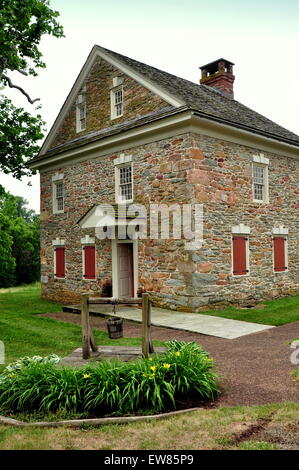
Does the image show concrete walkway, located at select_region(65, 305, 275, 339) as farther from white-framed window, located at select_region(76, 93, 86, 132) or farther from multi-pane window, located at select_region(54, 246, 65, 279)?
white-framed window, located at select_region(76, 93, 86, 132)

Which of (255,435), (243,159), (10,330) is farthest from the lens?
(243,159)

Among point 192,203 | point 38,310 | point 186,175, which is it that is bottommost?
point 38,310

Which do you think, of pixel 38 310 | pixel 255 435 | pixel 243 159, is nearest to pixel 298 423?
pixel 255 435

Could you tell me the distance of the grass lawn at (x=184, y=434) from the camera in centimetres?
435

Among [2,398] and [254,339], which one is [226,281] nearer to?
[254,339]

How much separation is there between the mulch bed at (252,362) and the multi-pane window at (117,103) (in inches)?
331

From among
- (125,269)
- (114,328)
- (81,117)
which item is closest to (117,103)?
(81,117)

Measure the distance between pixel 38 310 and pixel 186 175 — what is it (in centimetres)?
741

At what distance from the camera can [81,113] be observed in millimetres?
18109

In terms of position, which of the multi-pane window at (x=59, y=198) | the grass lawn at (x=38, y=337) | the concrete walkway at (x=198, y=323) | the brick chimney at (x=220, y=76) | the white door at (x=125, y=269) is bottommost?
the grass lawn at (x=38, y=337)

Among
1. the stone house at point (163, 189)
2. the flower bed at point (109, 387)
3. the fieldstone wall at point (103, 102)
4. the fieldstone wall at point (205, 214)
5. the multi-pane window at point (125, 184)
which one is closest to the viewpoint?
the flower bed at point (109, 387)

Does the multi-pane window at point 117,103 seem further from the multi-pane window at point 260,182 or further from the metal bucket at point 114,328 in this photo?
the metal bucket at point 114,328

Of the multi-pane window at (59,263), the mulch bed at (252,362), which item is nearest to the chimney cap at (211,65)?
the multi-pane window at (59,263)
